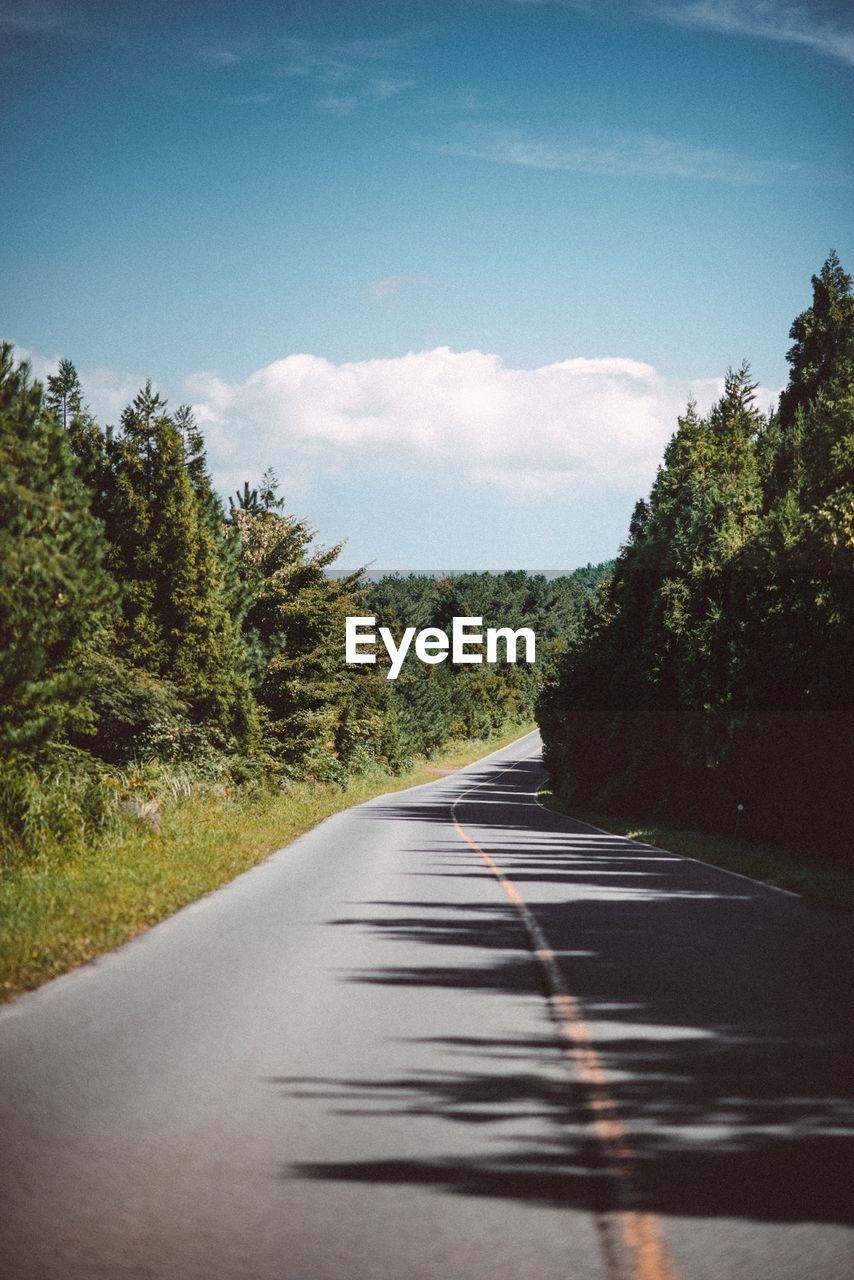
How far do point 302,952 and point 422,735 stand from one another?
8734cm

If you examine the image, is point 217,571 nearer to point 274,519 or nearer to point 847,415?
point 274,519

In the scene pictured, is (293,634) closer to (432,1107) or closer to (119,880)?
(119,880)

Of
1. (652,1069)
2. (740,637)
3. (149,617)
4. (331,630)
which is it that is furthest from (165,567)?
(652,1069)

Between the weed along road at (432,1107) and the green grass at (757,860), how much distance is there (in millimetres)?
4032

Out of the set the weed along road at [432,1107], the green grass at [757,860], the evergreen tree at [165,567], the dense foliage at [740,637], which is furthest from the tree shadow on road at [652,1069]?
the evergreen tree at [165,567]

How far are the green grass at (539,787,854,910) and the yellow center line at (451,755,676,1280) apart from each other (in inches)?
280

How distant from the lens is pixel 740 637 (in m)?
27.2

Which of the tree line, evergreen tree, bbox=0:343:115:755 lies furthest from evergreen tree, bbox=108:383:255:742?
evergreen tree, bbox=0:343:115:755

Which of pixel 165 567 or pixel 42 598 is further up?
pixel 165 567

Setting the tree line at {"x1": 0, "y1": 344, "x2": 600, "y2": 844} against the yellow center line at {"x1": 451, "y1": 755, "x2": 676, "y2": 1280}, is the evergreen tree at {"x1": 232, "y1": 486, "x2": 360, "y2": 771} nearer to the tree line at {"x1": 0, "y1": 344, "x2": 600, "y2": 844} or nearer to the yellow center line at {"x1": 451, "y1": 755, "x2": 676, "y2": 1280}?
the tree line at {"x1": 0, "y1": 344, "x2": 600, "y2": 844}

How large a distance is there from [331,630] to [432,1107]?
38619 millimetres

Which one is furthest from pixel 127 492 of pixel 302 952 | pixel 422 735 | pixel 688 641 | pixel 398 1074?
pixel 422 735

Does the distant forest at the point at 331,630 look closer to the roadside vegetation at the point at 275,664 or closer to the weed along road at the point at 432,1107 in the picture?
the roadside vegetation at the point at 275,664

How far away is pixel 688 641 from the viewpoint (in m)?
32.4
